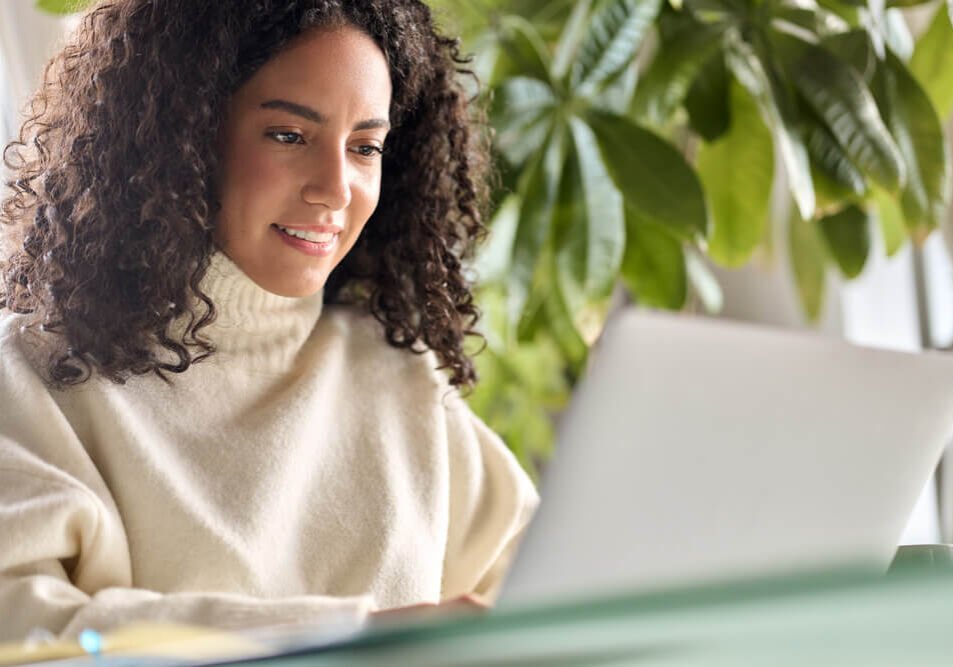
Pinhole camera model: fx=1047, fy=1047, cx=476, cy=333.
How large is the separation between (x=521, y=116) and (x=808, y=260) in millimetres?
607

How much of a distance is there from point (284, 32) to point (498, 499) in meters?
0.40

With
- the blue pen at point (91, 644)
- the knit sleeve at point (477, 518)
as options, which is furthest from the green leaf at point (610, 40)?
the blue pen at point (91, 644)

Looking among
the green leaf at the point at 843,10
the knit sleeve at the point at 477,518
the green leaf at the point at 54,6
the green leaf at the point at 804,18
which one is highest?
the green leaf at the point at 843,10

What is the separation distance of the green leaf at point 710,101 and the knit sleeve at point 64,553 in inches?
31.6

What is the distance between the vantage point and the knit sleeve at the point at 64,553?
1.88 feet

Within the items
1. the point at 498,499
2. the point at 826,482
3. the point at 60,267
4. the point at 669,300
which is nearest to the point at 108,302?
the point at 60,267

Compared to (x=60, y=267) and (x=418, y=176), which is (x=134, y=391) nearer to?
(x=60, y=267)

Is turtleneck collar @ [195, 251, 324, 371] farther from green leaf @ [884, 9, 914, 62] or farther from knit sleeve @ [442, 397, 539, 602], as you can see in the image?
green leaf @ [884, 9, 914, 62]

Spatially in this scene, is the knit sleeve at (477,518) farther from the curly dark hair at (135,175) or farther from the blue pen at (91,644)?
the blue pen at (91,644)

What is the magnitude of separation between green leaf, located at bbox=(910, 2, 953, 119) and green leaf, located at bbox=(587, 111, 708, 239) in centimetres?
38

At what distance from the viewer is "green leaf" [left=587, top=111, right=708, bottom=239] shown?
1.08 metres

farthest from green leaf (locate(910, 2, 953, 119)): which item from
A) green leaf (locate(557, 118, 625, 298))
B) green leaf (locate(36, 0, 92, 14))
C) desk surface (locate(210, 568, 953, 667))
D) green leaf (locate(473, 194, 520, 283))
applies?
desk surface (locate(210, 568, 953, 667))

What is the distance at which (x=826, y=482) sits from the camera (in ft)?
1.43

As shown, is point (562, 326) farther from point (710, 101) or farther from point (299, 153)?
point (299, 153)
